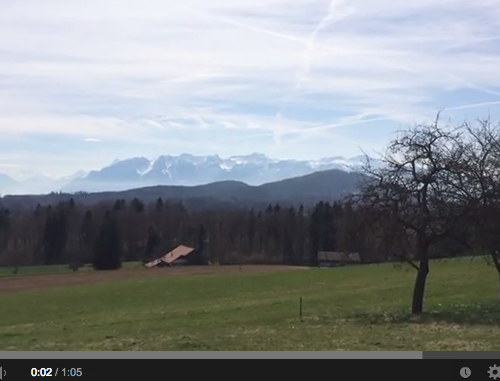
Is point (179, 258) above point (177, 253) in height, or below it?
below

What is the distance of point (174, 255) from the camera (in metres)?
101

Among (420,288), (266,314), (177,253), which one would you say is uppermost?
(177,253)

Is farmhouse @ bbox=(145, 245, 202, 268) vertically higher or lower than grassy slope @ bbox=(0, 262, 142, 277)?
higher

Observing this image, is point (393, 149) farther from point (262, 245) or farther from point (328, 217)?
point (262, 245)

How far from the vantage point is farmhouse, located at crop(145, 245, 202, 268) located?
95.5 m

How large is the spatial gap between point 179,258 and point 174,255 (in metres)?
1.00

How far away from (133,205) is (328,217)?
41.3m

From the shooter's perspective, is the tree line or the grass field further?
the tree line
